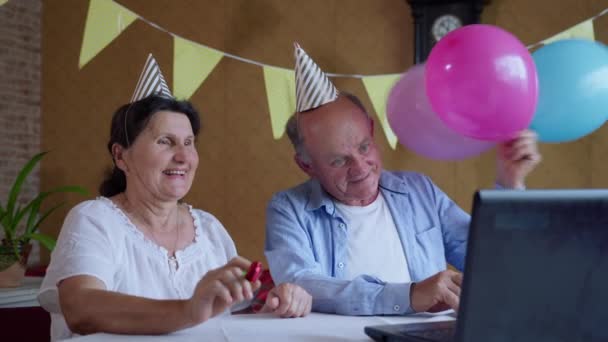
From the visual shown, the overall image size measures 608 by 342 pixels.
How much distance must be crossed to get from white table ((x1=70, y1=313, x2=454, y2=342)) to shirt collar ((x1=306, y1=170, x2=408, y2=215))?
43cm

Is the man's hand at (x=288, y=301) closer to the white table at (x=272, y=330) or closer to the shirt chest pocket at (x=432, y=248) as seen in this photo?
the white table at (x=272, y=330)

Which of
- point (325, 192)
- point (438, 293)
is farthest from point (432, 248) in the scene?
point (438, 293)

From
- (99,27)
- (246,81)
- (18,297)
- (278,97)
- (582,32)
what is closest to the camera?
(18,297)

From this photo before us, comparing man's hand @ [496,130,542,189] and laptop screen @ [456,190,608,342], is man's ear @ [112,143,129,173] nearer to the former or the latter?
man's hand @ [496,130,542,189]

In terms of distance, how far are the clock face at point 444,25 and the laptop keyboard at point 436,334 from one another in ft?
Result: 8.68

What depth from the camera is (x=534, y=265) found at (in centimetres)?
90

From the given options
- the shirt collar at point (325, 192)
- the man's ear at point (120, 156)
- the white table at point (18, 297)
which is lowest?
the white table at point (18, 297)

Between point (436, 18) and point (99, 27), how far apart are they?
171cm

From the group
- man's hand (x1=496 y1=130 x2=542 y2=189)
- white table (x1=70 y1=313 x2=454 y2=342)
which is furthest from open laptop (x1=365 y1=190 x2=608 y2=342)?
man's hand (x1=496 y1=130 x2=542 y2=189)

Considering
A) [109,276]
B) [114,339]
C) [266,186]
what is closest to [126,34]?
[266,186]

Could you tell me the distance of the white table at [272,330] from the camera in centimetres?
123

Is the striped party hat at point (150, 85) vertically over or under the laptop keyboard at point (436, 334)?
over

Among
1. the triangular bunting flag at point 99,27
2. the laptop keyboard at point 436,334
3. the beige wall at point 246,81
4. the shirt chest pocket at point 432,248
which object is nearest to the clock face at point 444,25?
the beige wall at point 246,81

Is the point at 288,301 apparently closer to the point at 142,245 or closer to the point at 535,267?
the point at 142,245
